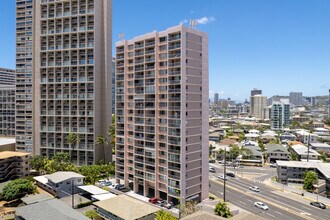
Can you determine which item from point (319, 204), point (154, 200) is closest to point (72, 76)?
point (154, 200)

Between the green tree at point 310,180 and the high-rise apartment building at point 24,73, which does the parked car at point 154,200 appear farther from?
the high-rise apartment building at point 24,73

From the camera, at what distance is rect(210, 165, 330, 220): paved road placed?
69.6 m

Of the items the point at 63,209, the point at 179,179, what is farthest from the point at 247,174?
the point at 63,209

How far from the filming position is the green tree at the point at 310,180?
288 ft

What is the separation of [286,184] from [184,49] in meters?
63.5

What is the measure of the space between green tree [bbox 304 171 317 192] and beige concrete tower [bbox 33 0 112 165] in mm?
73031

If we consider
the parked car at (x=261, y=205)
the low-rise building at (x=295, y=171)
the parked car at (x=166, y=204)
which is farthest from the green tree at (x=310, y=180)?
the parked car at (x=166, y=204)

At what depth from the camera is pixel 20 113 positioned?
114562 millimetres

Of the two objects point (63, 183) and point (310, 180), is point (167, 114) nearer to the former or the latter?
point (63, 183)

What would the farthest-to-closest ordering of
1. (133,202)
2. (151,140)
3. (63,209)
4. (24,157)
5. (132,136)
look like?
1. (24,157)
2. (132,136)
3. (151,140)
4. (133,202)
5. (63,209)

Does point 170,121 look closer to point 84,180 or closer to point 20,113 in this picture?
point 84,180

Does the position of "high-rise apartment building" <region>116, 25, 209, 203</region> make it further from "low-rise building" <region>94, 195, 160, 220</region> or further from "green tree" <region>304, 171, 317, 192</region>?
"green tree" <region>304, 171, 317, 192</region>

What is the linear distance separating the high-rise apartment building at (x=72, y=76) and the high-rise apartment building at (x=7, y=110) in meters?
61.5

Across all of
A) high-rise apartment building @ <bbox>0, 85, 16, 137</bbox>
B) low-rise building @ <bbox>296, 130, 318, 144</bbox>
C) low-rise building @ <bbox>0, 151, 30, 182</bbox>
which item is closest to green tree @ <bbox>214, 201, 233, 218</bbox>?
low-rise building @ <bbox>0, 151, 30, 182</bbox>
